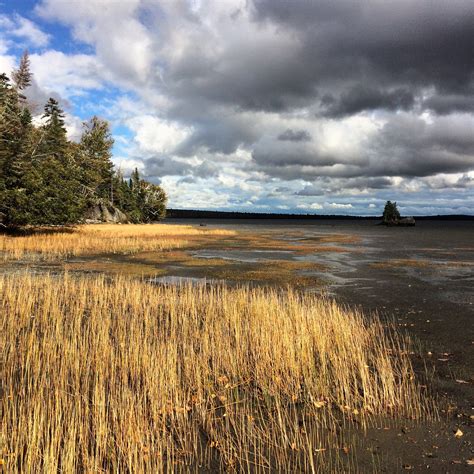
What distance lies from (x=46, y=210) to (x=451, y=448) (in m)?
41.6

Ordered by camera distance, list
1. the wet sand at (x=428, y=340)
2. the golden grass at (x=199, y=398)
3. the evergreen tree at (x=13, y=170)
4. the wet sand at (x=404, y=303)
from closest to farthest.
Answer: the golden grass at (x=199, y=398) < the wet sand at (x=428, y=340) < the wet sand at (x=404, y=303) < the evergreen tree at (x=13, y=170)

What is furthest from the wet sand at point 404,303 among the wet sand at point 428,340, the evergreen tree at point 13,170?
the evergreen tree at point 13,170

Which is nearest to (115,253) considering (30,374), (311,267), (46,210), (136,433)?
(46,210)

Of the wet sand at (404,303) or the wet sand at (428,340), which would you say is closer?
the wet sand at (428,340)

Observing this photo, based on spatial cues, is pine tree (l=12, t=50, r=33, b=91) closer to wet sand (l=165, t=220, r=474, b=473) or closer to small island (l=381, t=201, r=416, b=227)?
wet sand (l=165, t=220, r=474, b=473)

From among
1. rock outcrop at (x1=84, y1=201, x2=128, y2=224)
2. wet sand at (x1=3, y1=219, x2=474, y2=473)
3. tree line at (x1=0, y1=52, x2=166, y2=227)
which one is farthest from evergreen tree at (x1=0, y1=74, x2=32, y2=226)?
rock outcrop at (x1=84, y1=201, x2=128, y2=224)

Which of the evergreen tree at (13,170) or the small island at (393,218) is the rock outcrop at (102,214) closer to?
the evergreen tree at (13,170)

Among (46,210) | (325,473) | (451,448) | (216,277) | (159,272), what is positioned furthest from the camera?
(46,210)

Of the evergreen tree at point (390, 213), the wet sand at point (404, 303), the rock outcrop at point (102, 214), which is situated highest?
the evergreen tree at point (390, 213)

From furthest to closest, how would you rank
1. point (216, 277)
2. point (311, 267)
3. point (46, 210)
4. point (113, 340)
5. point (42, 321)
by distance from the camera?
point (46, 210) → point (311, 267) → point (216, 277) → point (42, 321) → point (113, 340)

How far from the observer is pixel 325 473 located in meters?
5.00

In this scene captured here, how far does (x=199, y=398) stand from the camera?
264 inches

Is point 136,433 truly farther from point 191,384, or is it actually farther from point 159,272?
point 159,272

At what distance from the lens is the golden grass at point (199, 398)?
5.08 meters
